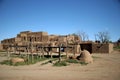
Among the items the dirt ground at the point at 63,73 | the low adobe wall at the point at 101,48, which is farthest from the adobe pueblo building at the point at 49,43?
the dirt ground at the point at 63,73

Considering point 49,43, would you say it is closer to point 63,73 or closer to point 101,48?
point 101,48

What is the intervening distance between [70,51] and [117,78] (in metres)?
32.0

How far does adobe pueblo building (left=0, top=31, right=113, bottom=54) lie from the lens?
41850 mm

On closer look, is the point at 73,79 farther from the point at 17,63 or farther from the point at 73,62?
the point at 17,63

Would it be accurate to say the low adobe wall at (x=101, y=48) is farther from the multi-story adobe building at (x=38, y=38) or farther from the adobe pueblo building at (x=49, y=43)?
the multi-story adobe building at (x=38, y=38)

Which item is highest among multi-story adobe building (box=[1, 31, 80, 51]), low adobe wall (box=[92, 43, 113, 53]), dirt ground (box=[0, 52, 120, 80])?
multi-story adobe building (box=[1, 31, 80, 51])

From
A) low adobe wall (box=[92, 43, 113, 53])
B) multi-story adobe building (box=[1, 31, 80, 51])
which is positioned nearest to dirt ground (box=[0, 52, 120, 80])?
low adobe wall (box=[92, 43, 113, 53])

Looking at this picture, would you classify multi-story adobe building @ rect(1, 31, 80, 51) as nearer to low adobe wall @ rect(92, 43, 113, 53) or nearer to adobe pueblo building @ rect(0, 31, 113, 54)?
adobe pueblo building @ rect(0, 31, 113, 54)

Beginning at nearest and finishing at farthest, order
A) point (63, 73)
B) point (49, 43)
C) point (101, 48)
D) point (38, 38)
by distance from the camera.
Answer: point (63, 73), point (101, 48), point (49, 43), point (38, 38)

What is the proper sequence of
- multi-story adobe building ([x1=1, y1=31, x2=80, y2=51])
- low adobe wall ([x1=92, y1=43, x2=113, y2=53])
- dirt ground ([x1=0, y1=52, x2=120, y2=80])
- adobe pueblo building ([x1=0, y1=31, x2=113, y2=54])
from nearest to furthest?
1. dirt ground ([x1=0, y1=52, x2=120, y2=80])
2. low adobe wall ([x1=92, y1=43, x2=113, y2=53])
3. adobe pueblo building ([x1=0, y1=31, x2=113, y2=54])
4. multi-story adobe building ([x1=1, y1=31, x2=80, y2=51])

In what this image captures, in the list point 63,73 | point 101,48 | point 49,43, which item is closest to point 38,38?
point 49,43

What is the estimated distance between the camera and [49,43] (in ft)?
154

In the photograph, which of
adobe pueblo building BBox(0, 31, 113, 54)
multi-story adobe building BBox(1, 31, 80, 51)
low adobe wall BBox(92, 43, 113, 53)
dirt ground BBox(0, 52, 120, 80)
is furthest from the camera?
multi-story adobe building BBox(1, 31, 80, 51)

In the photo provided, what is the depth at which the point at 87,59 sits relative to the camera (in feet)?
76.4
